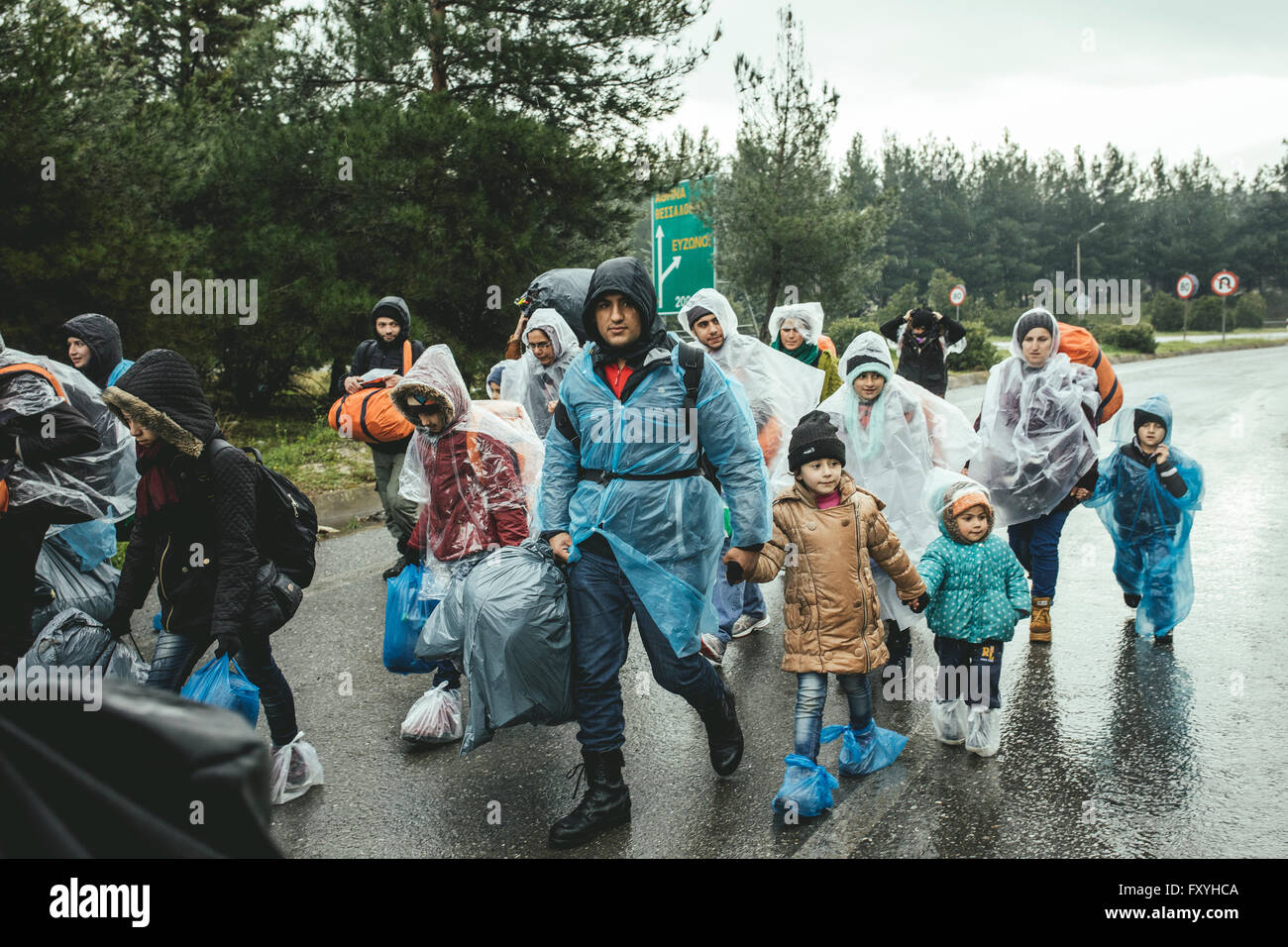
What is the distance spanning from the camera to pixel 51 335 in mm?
9039

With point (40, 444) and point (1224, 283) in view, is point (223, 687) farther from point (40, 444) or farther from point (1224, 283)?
point (1224, 283)

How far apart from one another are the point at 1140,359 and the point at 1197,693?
2876 cm

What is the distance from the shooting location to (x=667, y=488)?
343cm

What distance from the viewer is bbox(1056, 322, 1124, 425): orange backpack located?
5680 mm

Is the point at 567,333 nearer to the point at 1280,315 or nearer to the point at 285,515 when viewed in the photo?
the point at 285,515

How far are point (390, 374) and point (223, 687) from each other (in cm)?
317

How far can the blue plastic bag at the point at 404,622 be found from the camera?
427 cm

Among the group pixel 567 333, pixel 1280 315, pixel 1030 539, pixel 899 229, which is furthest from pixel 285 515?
pixel 1280 315

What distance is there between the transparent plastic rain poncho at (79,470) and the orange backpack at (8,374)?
0.02m

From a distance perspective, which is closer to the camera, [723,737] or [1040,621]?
[723,737]

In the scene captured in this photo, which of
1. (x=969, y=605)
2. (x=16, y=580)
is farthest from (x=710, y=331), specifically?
(x=16, y=580)

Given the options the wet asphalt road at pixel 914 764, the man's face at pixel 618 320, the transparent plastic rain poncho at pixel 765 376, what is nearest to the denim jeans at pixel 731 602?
the wet asphalt road at pixel 914 764

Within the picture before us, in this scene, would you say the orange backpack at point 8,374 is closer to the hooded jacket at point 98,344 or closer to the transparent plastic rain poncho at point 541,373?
the hooded jacket at point 98,344

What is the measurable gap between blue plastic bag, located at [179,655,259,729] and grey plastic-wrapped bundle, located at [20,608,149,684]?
0.33 metres
